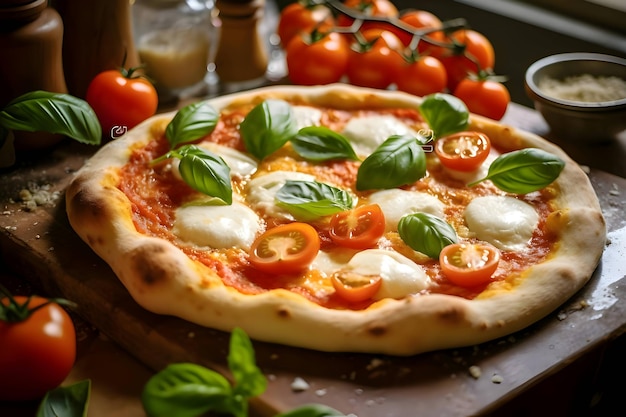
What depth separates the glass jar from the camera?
358 cm

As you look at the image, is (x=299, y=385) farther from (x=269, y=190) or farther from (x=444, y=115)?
(x=444, y=115)

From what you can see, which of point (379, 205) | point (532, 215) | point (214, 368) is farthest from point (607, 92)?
point (214, 368)

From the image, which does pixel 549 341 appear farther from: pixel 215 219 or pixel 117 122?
pixel 117 122

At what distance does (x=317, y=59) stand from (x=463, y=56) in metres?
0.65

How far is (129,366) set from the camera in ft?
7.77

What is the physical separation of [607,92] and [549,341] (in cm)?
154

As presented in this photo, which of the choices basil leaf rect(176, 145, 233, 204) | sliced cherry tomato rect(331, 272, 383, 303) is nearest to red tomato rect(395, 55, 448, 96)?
basil leaf rect(176, 145, 233, 204)

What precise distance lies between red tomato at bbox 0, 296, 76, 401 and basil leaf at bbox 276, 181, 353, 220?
0.80 metres

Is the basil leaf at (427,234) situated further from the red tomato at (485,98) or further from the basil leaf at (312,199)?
the red tomato at (485,98)

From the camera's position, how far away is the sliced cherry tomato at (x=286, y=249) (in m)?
2.38

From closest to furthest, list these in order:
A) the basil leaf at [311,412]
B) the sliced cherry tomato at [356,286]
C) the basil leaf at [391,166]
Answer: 1. the basil leaf at [311,412]
2. the sliced cherry tomato at [356,286]
3. the basil leaf at [391,166]

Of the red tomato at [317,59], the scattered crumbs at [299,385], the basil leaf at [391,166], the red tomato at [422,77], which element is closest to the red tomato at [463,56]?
the red tomato at [422,77]

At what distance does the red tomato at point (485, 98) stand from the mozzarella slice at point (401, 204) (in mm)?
827

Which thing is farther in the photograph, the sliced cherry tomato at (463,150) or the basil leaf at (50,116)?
Result: the sliced cherry tomato at (463,150)
